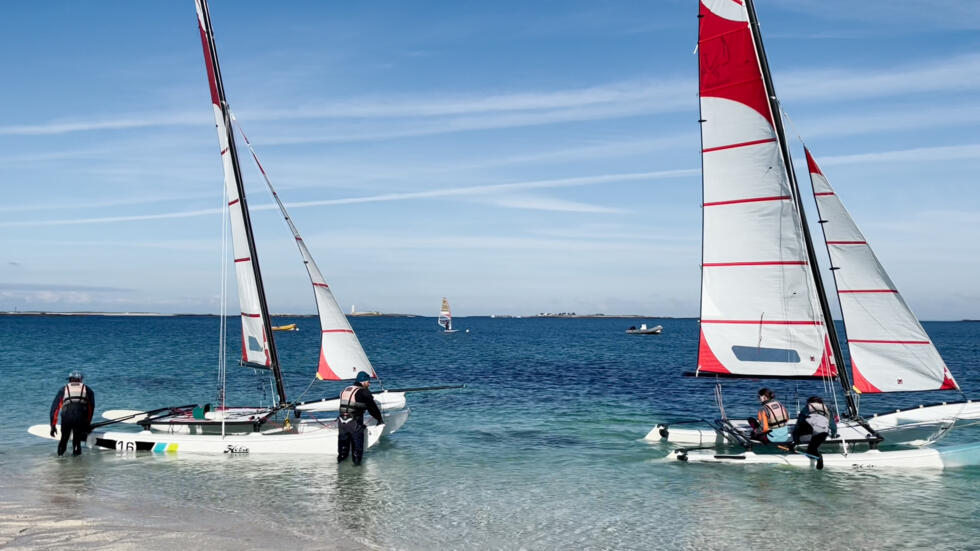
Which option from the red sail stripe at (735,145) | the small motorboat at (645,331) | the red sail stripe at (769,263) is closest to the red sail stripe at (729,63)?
the red sail stripe at (735,145)

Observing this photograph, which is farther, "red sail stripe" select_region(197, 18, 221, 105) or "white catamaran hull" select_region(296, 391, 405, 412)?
"white catamaran hull" select_region(296, 391, 405, 412)

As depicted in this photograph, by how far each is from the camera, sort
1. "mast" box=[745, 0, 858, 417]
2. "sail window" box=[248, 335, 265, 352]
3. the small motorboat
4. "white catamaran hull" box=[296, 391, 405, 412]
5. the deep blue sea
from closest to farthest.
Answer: the deep blue sea < "mast" box=[745, 0, 858, 417] < "sail window" box=[248, 335, 265, 352] < "white catamaran hull" box=[296, 391, 405, 412] < the small motorboat

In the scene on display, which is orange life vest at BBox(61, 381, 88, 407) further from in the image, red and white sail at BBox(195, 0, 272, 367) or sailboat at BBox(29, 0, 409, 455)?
red and white sail at BBox(195, 0, 272, 367)

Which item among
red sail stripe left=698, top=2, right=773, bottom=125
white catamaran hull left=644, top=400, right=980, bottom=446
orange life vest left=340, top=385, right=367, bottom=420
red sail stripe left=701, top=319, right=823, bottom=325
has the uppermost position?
red sail stripe left=698, top=2, right=773, bottom=125

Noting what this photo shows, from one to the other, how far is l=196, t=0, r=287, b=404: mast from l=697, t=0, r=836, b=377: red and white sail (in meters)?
11.3

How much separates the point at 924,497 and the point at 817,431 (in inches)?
98.7

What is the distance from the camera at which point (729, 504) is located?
13953 mm

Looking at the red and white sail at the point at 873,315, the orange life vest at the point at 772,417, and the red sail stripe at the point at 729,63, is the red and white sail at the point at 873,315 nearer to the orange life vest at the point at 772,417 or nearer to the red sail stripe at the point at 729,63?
the orange life vest at the point at 772,417

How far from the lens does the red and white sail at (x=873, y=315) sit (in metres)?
16.8

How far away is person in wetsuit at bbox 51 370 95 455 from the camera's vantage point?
17484 mm

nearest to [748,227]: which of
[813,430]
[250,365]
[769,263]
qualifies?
[769,263]

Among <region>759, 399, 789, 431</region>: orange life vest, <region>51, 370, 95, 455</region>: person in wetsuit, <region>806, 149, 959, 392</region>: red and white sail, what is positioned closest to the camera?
<region>806, 149, 959, 392</region>: red and white sail

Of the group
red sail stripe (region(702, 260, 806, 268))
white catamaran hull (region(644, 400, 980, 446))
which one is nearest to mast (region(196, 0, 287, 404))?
white catamaran hull (region(644, 400, 980, 446))

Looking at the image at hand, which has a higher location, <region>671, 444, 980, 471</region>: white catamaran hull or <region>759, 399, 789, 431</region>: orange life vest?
<region>759, 399, 789, 431</region>: orange life vest
